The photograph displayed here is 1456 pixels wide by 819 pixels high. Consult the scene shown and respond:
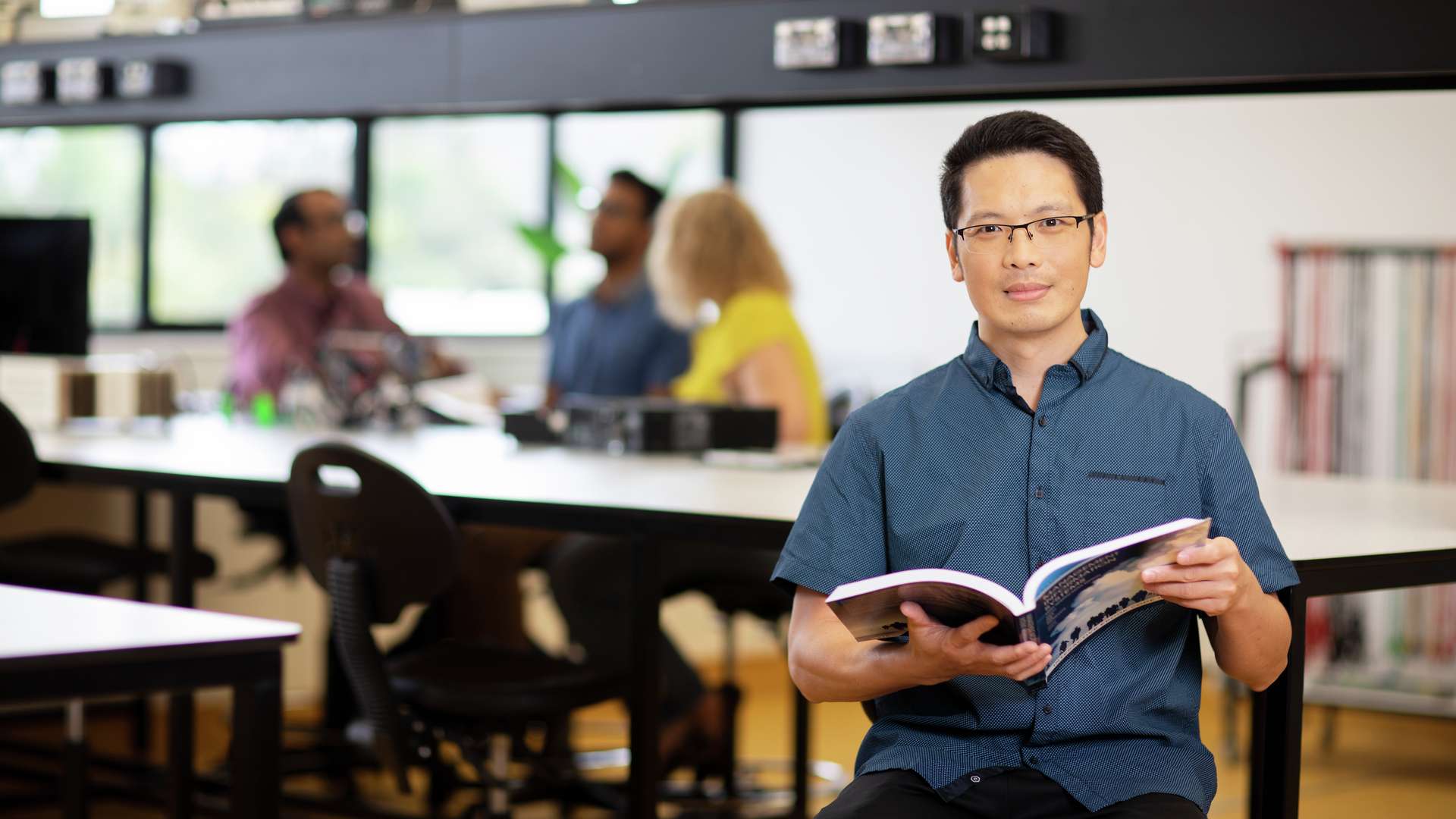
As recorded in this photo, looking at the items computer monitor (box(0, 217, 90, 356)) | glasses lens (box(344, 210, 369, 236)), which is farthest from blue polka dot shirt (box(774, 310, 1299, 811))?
glasses lens (box(344, 210, 369, 236))

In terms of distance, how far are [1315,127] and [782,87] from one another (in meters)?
3.01

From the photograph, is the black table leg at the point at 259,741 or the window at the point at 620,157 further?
the window at the point at 620,157

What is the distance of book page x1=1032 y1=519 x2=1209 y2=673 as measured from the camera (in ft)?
4.78

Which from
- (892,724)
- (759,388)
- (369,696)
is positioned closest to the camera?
(892,724)

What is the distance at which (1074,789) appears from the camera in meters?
1.65

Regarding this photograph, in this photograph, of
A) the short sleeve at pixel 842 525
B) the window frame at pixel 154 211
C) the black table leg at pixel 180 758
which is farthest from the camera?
the window frame at pixel 154 211

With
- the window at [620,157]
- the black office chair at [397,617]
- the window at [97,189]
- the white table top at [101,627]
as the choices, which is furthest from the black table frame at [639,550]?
the window at [620,157]

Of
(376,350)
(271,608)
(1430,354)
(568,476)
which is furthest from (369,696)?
(1430,354)

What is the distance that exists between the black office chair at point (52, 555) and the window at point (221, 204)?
63.8 inches

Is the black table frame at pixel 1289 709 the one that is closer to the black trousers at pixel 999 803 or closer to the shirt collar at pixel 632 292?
the black trousers at pixel 999 803

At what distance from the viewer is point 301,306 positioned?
15.6 feet

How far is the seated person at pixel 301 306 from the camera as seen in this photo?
4598 mm

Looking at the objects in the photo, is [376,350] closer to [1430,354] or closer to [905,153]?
[905,153]

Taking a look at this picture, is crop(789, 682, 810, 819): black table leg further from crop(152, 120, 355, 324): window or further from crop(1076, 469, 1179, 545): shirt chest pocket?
crop(152, 120, 355, 324): window
